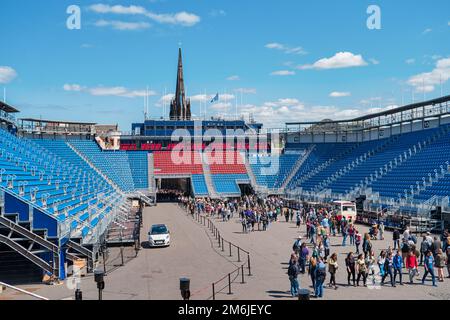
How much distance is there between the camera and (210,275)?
1717 cm

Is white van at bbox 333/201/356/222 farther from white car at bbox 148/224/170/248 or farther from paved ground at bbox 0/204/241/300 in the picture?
white car at bbox 148/224/170/248

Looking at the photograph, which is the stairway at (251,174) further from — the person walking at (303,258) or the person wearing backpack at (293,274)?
the person wearing backpack at (293,274)

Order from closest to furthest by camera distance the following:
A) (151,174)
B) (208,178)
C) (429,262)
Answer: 1. (429,262)
2. (208,178)
3. (151,174)

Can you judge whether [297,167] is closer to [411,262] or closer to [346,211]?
[346,211]

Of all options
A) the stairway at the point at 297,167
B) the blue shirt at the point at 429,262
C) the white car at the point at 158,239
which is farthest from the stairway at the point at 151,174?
the blue shirt at the point at 429,262

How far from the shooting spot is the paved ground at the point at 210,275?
14.3 metres

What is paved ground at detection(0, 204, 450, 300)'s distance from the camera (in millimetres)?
14258

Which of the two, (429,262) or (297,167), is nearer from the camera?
(429,262)

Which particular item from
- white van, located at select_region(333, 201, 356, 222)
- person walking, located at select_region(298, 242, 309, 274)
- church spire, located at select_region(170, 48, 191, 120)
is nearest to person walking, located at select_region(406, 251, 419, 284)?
person walking, located at select_region(298, 242, 309, 274)

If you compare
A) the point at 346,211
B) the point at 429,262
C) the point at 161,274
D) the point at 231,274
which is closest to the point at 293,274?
the point at 231,274

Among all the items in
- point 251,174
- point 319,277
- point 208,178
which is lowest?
point 319,277

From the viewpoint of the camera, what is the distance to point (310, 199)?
45438 millimetres
